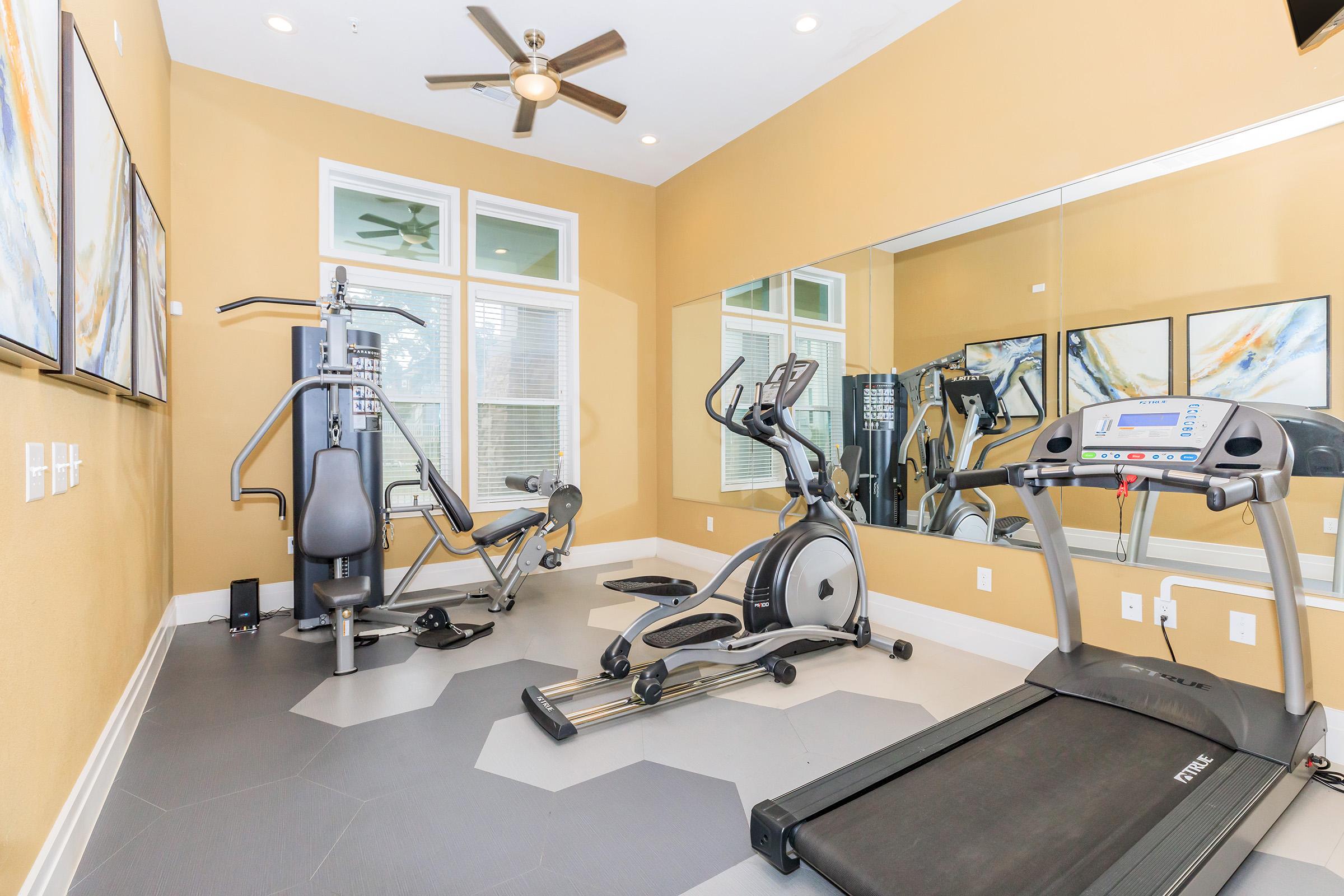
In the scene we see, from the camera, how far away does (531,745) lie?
2.29 meters

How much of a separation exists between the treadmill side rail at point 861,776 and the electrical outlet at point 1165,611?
743mm

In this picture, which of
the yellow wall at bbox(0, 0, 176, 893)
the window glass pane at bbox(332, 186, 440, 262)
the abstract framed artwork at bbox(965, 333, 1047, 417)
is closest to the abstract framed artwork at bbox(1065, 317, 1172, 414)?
Answer: the abstract framed artwork at bbox(965, 333, 1047, 417)

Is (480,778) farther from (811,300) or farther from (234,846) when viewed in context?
(811,300)

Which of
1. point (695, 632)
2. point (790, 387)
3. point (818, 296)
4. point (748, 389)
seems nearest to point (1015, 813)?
point (695, 632)

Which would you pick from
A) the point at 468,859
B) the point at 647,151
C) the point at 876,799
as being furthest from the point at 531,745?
the point at 647,151

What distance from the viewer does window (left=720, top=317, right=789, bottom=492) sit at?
4.68 m

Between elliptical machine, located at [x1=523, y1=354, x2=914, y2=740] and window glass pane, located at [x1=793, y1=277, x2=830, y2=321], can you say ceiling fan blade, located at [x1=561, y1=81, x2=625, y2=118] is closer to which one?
window glass pane, located at [x1=793, y1=277, x2=830, y2=321]

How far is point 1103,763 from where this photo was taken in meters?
1.88

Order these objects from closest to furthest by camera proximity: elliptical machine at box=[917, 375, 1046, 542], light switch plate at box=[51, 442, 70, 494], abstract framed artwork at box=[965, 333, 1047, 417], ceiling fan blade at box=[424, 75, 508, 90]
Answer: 1. light switch plate at box=[51, 442, 70, 494]
2. abstract framed artwork at box=[965, 333, 1047, 417]
3. elliptical machine at box=[917, 375, 1046, 542]
4. ceiling fan blade at box=[424, 75, 508, 90]

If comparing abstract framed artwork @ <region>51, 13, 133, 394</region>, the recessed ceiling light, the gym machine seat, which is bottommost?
the gym machine seat

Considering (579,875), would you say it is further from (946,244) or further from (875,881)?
(946,244)

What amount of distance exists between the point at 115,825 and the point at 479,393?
3462 mm

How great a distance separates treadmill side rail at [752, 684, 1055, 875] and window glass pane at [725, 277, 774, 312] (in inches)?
125

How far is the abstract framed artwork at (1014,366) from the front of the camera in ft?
9.87
